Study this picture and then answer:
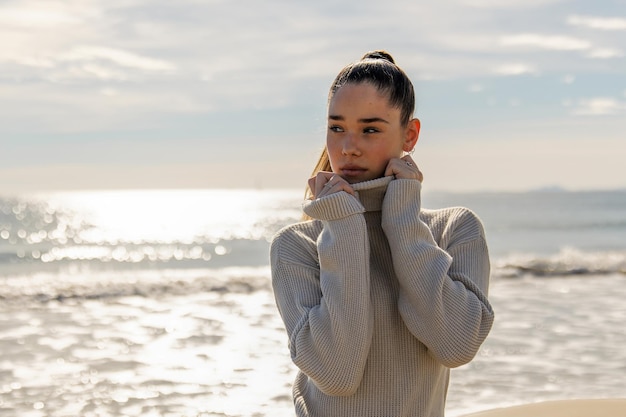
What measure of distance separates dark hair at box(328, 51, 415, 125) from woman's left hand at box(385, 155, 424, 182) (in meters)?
0.15

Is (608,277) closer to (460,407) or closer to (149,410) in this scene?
(460,407)

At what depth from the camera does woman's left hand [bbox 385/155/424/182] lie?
8.29ft

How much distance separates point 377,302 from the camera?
2498 millimetres

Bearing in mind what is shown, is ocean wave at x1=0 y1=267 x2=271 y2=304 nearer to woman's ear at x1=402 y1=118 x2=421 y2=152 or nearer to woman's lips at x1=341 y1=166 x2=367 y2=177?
woman's ear at x1=402 y1=118 x2=421 y2=152

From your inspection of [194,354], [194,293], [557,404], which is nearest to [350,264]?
[557,404]

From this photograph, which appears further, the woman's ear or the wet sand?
the wet sand

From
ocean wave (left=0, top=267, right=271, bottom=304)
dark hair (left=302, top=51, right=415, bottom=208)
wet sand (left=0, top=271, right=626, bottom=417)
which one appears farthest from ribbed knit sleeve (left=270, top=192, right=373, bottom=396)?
ocean wave (left=0, top=267, right=271, bottom=304)

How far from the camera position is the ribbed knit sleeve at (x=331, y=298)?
7.68 ft

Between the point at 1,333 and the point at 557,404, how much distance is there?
26.4 feet

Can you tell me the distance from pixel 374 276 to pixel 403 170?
359 mm

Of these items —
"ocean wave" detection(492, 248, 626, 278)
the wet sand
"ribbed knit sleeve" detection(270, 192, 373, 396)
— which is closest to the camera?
"ribbed knit sleeve" detection(270, 192, 373, 396)

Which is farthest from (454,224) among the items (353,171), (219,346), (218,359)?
(219,346)

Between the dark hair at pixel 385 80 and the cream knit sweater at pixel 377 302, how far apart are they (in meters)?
0.27

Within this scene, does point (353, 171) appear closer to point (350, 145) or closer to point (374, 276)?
point (350, 145)
